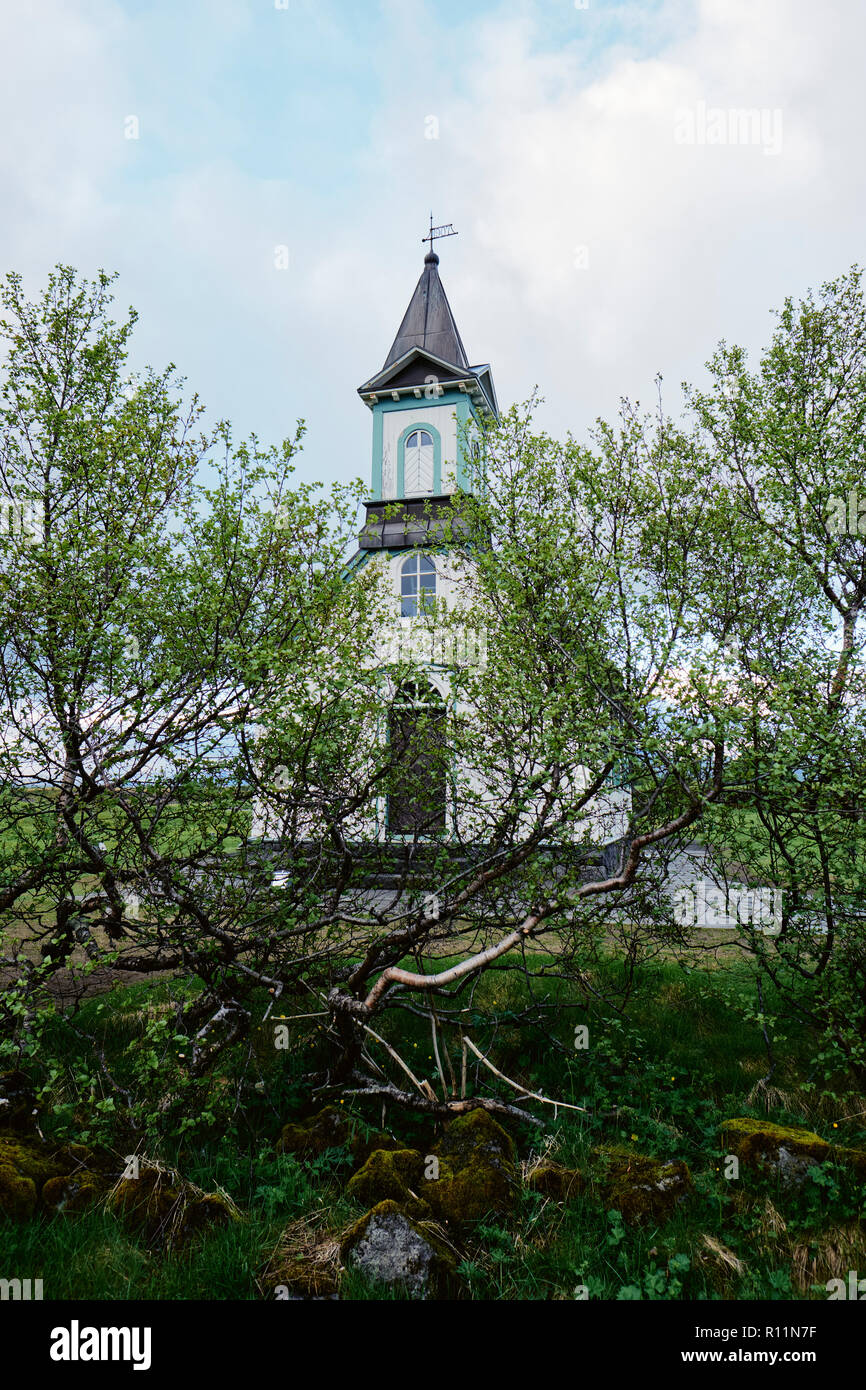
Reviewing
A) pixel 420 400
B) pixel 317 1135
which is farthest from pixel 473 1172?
pixel 420 400

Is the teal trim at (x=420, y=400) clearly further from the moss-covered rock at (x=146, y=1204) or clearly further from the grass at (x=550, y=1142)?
the moss-covered rock at (x=146, y=1204)

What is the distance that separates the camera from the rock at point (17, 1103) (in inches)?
205

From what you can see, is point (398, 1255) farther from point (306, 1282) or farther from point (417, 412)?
point (417, 412)

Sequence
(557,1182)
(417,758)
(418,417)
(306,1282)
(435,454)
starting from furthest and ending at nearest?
(418,417) < (435,454) < (417,758) < (557,1182) < (306,1282)

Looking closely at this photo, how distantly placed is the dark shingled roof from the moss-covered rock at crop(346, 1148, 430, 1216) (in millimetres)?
19698

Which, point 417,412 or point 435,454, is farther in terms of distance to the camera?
point 417,412

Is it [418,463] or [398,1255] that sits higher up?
[418,463]

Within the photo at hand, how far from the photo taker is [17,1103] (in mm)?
5340

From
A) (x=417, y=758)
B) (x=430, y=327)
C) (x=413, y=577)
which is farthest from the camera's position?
(x=430, y=327)

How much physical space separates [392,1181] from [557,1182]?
1071 millimetres

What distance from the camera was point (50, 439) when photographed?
6.64 metres

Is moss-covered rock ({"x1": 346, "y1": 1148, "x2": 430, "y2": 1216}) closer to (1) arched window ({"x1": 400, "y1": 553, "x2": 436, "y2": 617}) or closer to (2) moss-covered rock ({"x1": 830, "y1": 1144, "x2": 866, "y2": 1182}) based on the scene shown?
A: (2) moss-covered rock ({"x1": 830, "y1": 1144, "x2": 866, "y2": 1182})

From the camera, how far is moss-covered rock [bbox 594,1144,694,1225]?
4.38m

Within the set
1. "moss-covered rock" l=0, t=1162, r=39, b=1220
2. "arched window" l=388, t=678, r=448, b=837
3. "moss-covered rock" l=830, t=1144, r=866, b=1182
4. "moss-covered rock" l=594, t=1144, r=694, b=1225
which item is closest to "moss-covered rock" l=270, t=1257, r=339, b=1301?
"moss-covered rock" l=0, t=1162, r=39, b=1220
